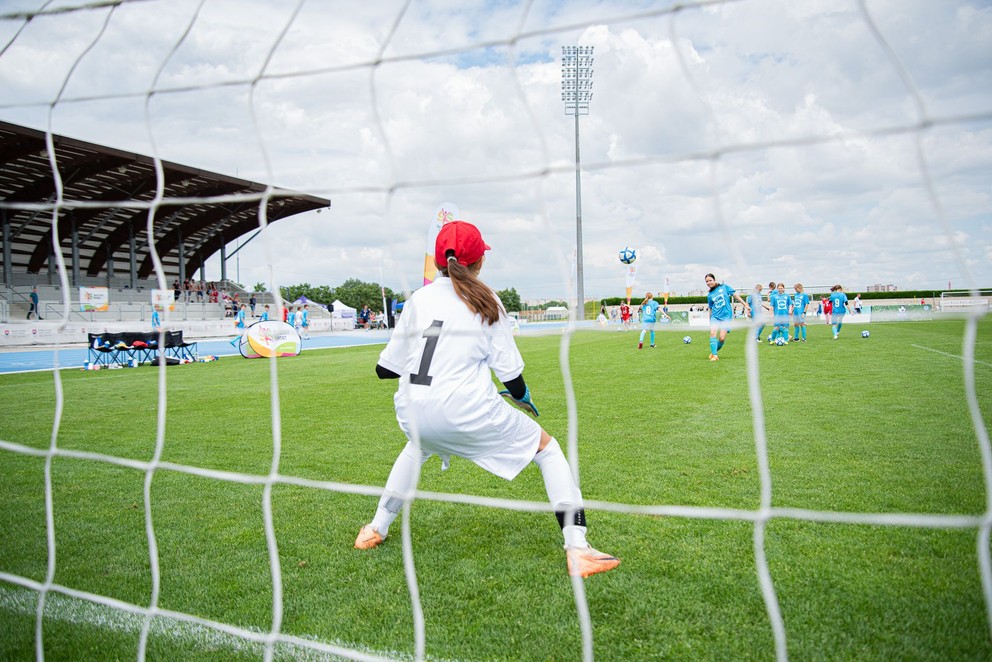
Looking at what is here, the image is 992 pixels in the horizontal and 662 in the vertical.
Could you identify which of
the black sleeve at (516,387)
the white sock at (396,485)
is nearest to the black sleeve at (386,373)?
the white sock at (396,485)

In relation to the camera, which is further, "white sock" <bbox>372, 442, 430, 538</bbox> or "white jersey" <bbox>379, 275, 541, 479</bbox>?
"white sock" <bbox>372, 442, 430, 538</bbox>

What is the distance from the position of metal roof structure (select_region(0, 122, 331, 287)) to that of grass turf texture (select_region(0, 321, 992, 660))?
1483 cm

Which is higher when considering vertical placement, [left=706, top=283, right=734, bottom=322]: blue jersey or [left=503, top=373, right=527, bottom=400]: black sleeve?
[left=706, top=283, right=734, bottom=322]: blue jersey

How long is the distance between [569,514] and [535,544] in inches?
17.4

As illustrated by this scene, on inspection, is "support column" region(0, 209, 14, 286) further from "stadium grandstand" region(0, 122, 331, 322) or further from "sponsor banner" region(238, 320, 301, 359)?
"sponsor banner" region(238, 320, 301, 359)

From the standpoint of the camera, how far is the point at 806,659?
1.92m

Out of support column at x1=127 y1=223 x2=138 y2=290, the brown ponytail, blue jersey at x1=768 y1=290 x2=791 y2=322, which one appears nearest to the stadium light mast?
the brown ponytail

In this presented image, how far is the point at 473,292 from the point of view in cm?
250

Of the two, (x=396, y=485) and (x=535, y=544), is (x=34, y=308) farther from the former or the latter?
(x=535, y=544)

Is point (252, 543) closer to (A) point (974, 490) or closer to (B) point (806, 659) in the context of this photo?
(B) point (806, 659)

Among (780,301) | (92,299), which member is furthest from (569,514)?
(92,299)

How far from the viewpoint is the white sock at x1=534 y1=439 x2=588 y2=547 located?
2553 millimetres

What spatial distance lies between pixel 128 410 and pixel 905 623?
762 centimetres

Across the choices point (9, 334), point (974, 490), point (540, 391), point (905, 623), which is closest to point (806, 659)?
point (905, 623)
